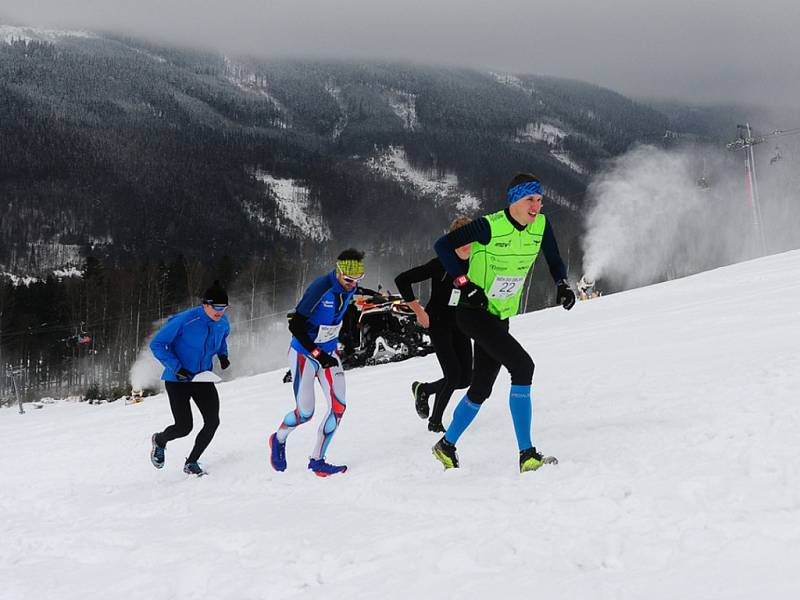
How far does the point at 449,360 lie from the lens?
6117 mm

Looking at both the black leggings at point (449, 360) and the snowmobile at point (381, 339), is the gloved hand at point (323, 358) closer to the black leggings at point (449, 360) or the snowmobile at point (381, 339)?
the black leggings at point (449, 360)

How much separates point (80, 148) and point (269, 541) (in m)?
209

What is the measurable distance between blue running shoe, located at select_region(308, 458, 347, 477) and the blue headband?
2.54 meters

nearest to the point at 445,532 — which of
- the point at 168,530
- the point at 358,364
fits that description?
the point at 168,530

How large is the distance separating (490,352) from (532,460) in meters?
0.76

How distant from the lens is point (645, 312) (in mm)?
12859

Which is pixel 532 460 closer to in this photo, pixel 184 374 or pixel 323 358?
pixel 323 358

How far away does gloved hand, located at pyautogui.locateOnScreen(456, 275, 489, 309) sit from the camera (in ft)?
14.0

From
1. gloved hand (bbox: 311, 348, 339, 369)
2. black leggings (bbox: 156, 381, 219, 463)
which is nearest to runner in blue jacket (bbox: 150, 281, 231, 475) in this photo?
black leggings (bbox: 156, 381, 219, 463)

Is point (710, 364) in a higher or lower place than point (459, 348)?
lower

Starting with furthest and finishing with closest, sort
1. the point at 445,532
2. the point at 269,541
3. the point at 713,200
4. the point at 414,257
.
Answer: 1. the point at 414,257
2. the point at 713,200
3. the point at 269,541
4. the point at 445,532

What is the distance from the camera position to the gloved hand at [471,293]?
427 centimetres

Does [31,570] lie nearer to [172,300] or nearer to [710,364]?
[710,364]

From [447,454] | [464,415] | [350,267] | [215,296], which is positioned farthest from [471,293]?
[215,296]
